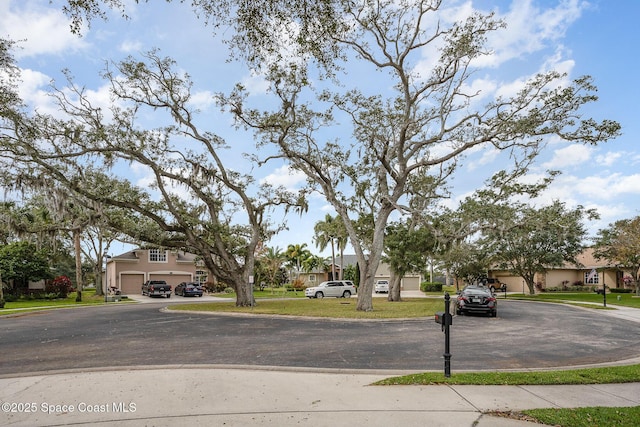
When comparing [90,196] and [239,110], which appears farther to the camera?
[239,110]

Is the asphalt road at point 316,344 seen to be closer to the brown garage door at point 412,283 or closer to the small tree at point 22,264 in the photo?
the small tree at point 22,264

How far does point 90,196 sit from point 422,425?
2176cm

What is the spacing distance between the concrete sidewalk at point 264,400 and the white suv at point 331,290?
31719 mm

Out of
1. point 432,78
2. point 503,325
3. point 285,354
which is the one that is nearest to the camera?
point 285,354

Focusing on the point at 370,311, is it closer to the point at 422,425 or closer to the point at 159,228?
the point at 159,228

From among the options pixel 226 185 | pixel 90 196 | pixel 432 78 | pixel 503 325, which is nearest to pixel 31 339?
pixel 90 196

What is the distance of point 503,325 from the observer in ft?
52.9

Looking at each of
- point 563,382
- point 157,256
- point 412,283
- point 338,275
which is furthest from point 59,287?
point 412,283

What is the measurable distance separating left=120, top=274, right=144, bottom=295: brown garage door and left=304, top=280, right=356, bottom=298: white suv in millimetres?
19815

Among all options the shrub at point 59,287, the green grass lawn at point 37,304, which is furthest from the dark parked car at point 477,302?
the shrub at point 59,287

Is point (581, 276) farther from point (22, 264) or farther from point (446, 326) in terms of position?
point (22, 264)

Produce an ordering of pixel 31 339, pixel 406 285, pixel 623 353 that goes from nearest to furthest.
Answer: pixel 623 353 < pixel 31 339 < pixel 406 285

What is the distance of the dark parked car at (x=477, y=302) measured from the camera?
19359 millimetres

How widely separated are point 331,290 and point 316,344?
2886 cm
